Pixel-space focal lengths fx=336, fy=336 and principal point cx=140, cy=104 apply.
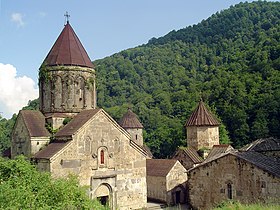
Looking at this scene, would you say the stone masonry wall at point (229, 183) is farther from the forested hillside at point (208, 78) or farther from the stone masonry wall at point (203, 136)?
the forested hillside at point (208, 78)

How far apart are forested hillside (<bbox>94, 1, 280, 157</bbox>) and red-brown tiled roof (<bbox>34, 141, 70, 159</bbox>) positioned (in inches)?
685

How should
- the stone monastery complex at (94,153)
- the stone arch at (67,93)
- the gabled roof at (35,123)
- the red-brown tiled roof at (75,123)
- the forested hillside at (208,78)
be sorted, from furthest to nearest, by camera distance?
the forested hillside at (208,78) < the stone arch at (67,93) < the gabled roof at (35,123) < the red-brown tiled roof at (75,123) < the stone monastery complex at (94,153)

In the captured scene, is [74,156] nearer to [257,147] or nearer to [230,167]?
[230,167]

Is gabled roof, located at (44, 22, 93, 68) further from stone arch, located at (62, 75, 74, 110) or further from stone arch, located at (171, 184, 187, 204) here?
stone arch, located at (171, 184, 187, 204)

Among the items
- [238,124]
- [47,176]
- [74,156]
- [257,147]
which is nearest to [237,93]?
[238,124]

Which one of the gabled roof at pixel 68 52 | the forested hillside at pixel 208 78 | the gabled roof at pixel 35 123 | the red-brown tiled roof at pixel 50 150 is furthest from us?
the forested hillside at pixel 208 78

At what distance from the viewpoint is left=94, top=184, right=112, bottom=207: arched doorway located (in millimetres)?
17234

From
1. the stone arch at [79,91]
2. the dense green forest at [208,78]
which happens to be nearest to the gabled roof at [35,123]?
the stone arch at [79,91]

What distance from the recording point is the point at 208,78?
68938 millimetres

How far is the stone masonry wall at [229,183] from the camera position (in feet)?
50.2

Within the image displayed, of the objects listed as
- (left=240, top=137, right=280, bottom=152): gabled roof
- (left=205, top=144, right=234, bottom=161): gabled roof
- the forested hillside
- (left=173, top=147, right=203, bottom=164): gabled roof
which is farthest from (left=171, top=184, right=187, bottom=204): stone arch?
the forested hillside

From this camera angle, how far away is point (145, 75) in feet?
324

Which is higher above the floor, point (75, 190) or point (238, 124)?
point (238, 124)

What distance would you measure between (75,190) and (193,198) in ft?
29.7
